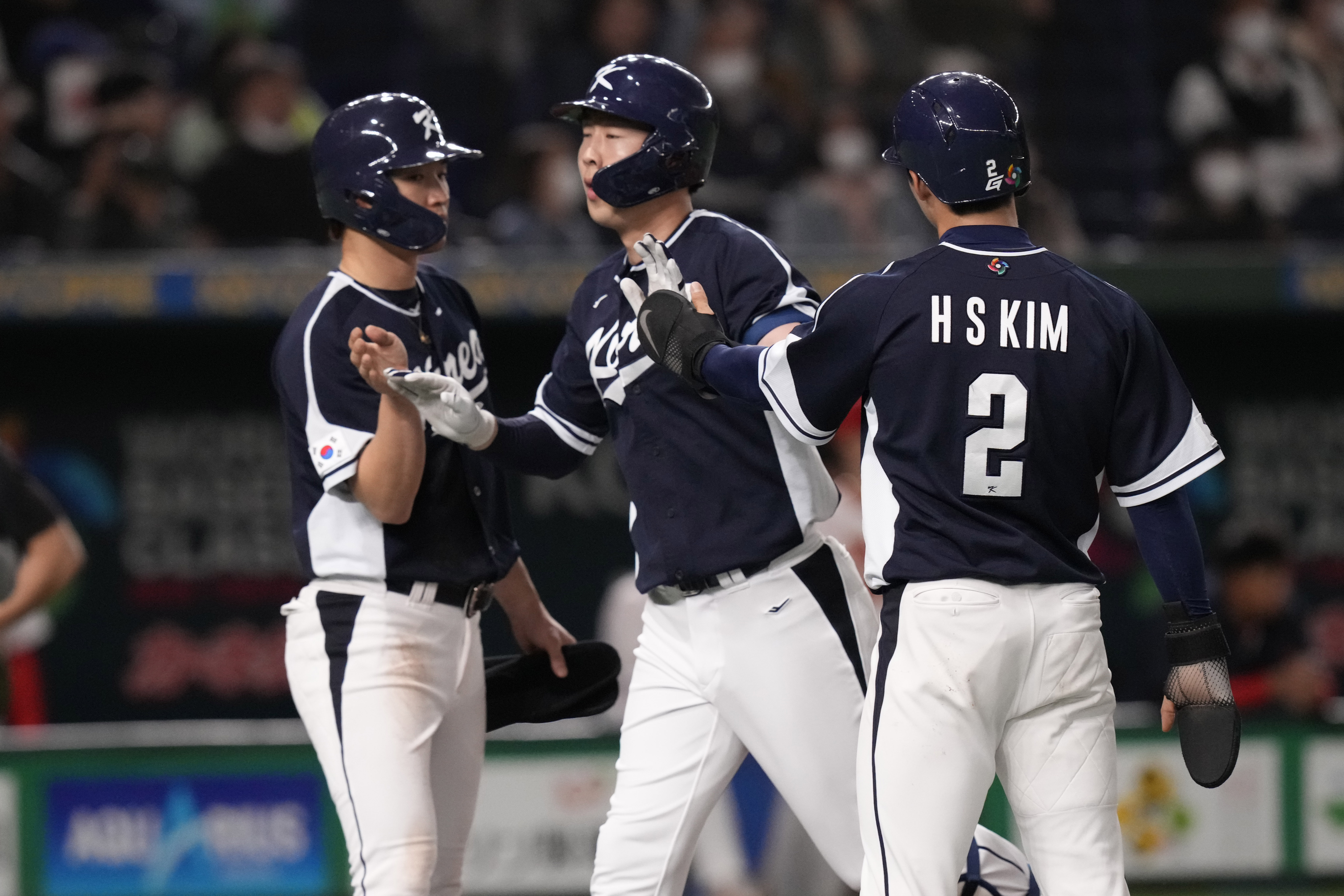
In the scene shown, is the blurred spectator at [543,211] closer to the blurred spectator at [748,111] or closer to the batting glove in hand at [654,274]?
the blurred spectator at [748,111]

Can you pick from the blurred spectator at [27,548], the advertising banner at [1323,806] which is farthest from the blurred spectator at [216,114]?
the advertising banner at [1323,806]

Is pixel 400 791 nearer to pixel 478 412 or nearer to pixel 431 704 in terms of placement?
pixel 431 704

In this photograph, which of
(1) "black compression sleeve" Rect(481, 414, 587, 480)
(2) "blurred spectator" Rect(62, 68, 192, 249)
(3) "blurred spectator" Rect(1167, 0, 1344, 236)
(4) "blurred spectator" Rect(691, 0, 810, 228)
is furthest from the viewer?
(3) "blurred spectator" Rect(1167, 0, 1344, 236)

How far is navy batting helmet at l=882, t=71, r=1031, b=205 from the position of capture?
3.00m

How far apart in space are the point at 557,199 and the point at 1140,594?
3371mm

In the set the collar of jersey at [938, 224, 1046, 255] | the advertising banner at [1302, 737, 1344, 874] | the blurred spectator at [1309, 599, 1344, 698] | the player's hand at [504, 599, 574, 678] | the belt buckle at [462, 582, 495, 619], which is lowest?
the blurred spectator at [1309, 599, 1344, 698]

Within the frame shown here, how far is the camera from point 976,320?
114 inches

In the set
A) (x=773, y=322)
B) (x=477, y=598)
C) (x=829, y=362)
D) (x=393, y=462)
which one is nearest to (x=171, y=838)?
(x=477, y=598)

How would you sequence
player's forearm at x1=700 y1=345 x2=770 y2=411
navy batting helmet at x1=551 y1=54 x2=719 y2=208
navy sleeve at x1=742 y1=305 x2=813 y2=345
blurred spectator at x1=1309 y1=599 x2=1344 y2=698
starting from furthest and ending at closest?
1. blurred spectator at x1=1309 y1=599 x2=1344 y2=698
2. navy batting helmet at x1=551 y1=54 x2=719 y2=208
3. navy sleeve at x1=742 y1=305 x2=813 y2=345
4. player's forearm at x1=700 y1=345 x2=770 y2=411

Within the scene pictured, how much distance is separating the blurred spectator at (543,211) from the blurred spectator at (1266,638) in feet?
9.94

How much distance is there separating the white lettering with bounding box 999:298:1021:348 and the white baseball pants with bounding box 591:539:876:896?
731 mm

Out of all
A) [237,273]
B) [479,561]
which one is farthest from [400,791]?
[237,273]

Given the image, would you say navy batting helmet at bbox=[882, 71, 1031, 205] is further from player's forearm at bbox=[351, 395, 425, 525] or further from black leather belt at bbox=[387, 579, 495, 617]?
black leather belt at bbox=[387, 579, 495, 617]

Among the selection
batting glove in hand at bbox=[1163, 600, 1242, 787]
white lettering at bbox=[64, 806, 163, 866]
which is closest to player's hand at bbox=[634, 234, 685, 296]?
batting glove in hand at bbox=[1163, 600, 1242, 787]
